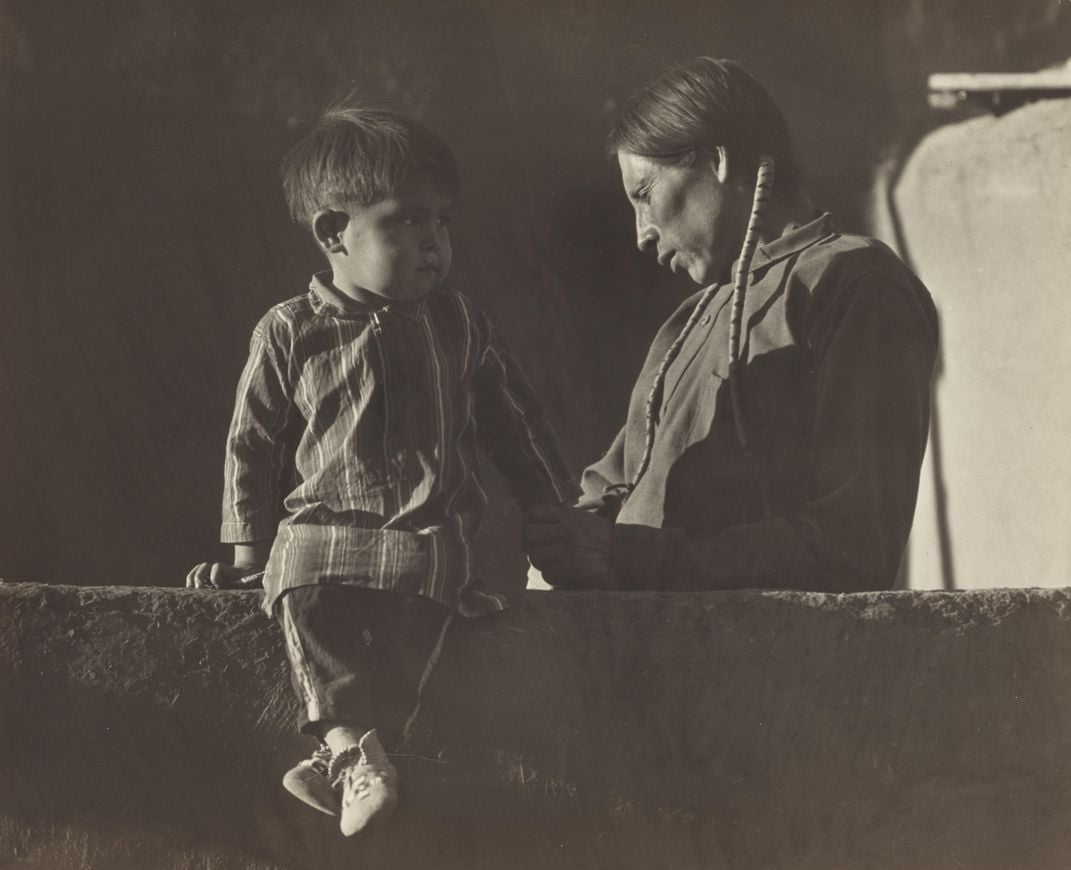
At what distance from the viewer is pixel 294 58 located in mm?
4371

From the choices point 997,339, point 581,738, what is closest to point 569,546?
point 581,738

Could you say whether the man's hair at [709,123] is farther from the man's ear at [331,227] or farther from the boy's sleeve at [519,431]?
the man's ear at [331,227]

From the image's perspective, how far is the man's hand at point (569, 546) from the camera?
3.29 meters

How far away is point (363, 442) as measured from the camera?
3.14 metres

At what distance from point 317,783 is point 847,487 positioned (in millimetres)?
989

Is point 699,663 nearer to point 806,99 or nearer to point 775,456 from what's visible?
point 775,456

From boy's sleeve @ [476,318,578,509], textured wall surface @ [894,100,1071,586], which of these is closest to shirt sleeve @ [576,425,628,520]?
boy's sleeve @ [476,318,578,509]

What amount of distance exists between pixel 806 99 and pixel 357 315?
1.64m

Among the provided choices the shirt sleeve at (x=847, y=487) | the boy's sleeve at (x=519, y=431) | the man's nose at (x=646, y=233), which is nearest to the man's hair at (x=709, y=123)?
the man's nose at (x=646, y=233)

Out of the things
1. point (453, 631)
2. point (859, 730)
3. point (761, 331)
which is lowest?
point (859, 730)

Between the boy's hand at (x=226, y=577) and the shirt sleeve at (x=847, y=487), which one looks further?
the shirt sleeve at (x=847, y=487)

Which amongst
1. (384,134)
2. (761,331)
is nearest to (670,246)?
(761,331)

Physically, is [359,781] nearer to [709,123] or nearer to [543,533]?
[543,533]

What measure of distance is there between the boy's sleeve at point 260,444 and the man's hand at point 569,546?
1.37 feet
